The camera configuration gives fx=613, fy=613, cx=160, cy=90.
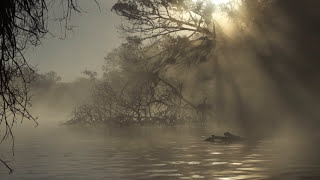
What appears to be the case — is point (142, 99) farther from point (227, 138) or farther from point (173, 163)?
point (173, 163)

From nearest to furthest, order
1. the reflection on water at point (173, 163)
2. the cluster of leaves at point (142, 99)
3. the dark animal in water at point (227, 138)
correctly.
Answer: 1. the reflection on water at point (173, 163)
2. the dark animal in water at point (227, 138)
3. the cluster of leaves at point (142, 99)

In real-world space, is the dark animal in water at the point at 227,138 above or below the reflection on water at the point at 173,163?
above

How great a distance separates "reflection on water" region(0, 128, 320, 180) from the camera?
1681cm

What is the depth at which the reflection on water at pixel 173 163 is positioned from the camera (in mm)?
16812

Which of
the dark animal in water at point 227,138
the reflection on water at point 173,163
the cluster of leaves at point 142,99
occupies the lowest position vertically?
the reflection on water at point 173,163

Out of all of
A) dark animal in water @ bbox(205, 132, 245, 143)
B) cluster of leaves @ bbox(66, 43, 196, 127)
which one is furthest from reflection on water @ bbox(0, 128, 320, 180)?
cluster of leaves @ bbox(66, 43, 196, 127)

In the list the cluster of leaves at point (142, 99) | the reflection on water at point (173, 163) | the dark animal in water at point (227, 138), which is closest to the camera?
the reflection on water at point (173, 163)

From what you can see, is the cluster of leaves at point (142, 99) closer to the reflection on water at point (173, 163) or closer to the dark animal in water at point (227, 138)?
the dark animal in water at point (227, 138)

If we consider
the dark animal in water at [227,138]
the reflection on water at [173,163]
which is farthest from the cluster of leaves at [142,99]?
the reflection on water at [173,163]

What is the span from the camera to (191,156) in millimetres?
22859

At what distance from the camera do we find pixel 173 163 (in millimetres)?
20219

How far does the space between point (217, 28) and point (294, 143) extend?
41.5ft

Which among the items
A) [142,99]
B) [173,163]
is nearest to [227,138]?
[173,163]

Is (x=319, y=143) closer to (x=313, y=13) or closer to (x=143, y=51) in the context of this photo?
(x=313, y=13)
